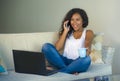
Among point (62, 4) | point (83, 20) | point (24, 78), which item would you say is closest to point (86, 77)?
point (24, 78)

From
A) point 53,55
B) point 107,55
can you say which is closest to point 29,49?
point 53,55

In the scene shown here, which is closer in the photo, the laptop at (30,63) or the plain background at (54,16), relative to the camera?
the laptop at (30,63)

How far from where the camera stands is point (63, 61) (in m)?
2.71

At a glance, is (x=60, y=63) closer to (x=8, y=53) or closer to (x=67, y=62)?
(x=67, y=62)

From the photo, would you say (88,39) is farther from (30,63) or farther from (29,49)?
(30,63)

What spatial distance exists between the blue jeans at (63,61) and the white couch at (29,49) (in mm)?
67

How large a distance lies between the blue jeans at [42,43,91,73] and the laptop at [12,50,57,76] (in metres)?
0.14

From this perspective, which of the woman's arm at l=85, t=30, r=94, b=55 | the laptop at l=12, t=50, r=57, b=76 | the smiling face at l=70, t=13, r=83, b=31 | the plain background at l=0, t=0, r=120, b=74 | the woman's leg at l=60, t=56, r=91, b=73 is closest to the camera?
the laptop at l=12, t=50, r=57, b=76

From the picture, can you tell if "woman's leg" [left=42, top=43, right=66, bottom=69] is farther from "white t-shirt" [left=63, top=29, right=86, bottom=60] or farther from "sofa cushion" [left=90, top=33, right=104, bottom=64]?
"sofa cushion" [left=90, top=33, right=104, bottom=64]

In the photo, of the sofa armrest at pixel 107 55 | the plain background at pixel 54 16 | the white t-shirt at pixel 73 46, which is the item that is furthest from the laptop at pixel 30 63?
the plain background at pixel 54 16

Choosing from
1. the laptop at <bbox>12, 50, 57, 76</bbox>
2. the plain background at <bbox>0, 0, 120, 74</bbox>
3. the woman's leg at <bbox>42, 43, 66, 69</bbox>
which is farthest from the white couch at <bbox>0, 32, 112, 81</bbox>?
the plain background at <bbox>0, 0, 120, 74</bbox>

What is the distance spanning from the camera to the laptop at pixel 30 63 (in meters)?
2.32

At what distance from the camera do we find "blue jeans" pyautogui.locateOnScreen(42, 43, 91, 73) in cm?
246

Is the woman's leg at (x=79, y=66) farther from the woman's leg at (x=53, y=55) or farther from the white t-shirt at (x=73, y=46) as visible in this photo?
the white t-shirt at (x=73, y=46)
